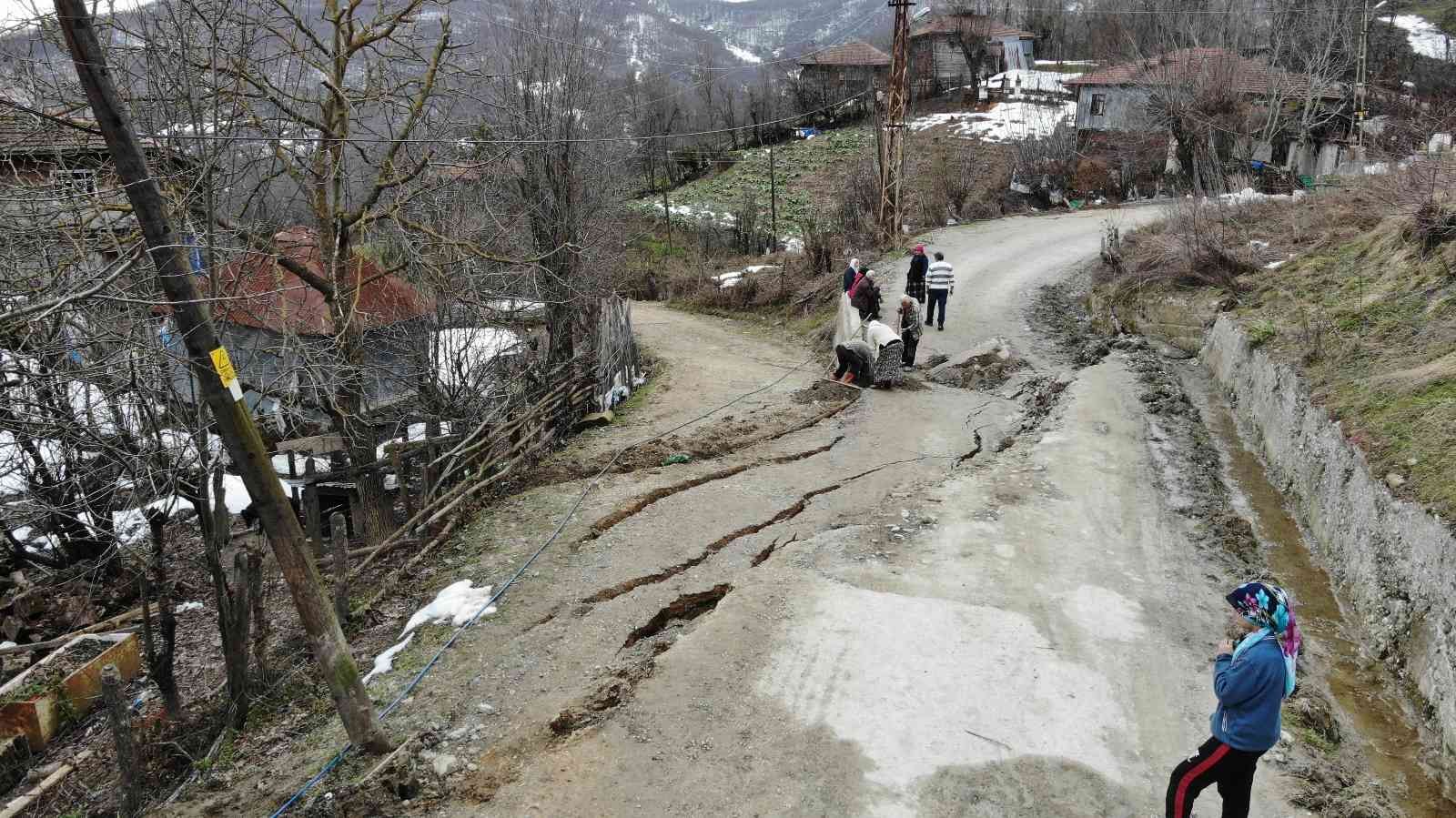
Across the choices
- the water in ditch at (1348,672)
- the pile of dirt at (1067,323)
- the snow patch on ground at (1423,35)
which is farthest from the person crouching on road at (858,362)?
the snow patch on ground at (1423,35)

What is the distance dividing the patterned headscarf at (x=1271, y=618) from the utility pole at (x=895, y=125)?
20.4 meters

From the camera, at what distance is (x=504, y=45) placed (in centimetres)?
1425

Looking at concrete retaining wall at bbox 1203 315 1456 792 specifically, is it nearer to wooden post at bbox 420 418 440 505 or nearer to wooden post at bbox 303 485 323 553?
wooden post at bbox 420 418 440 505

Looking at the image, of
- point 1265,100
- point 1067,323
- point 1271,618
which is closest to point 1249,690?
point 1271,618

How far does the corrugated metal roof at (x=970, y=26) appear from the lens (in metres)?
59.2

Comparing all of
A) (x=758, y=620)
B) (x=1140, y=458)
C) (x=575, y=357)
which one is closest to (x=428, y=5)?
(x=575, y=357)

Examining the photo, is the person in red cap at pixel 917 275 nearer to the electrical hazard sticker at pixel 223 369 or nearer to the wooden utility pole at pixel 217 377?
the wooden utility pole at pixel 217 377

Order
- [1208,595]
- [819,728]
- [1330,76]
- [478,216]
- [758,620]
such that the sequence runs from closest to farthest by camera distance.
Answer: [819,728] < [758,620] < [1208,595] < [478,216] < [1330,76]

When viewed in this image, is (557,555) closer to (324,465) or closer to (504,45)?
(324,465)

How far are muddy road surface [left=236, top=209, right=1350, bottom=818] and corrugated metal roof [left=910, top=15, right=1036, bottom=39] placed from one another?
55.2m

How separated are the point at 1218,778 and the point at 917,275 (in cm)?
1259

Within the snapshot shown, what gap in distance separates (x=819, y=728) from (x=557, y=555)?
354 centimetres

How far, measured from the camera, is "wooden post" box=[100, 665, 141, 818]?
4.92 m

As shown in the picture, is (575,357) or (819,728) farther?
(575,357)
